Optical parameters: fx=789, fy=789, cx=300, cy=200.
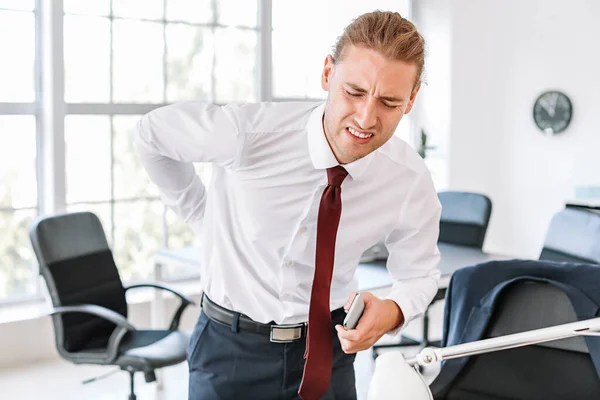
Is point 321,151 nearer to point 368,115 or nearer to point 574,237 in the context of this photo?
point 368,115

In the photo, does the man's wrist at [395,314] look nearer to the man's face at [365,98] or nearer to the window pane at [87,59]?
the man's face at [365,98]

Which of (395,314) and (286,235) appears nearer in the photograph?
(395,314)

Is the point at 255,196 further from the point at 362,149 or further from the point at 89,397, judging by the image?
the point at 89,397

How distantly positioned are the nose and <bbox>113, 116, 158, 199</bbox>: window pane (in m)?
3.39

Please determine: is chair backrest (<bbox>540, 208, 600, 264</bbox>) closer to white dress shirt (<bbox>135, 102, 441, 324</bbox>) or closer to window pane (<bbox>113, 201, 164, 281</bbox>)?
white dress shirt (<bbox>135, 102, 441, 324</bbox>)

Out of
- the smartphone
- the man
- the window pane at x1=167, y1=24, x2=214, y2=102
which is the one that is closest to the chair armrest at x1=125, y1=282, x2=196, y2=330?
the window pane at x1=167, y1=24, x2=214, y2=102

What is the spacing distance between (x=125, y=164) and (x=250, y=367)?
3052 mm

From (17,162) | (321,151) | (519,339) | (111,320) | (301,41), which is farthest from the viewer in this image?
(301,41)

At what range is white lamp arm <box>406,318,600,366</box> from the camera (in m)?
1.02

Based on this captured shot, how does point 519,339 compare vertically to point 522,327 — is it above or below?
above

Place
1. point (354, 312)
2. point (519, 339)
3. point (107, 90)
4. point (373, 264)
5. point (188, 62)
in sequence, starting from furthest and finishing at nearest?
point (188, 62) → point (107, 90) → point (373, 264) → point (354, 312) → point (519, 339)

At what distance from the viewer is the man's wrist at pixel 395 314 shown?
5.02 feet

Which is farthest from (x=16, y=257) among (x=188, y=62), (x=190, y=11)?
(x=190, y=11)

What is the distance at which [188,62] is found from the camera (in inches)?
190
